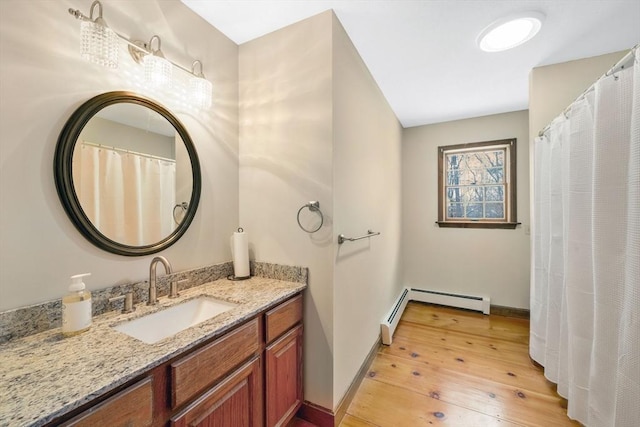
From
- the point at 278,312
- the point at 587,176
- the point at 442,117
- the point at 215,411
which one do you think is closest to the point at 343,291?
the point at 278,312

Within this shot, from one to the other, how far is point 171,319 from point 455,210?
329cm

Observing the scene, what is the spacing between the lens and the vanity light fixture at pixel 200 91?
1.43 metres

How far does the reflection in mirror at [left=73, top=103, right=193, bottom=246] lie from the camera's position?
1070 millimetres

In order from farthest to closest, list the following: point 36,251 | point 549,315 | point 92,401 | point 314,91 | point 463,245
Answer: point 463,245 < point 549,315 < point 314,91 < point 36,251 < point 92,401

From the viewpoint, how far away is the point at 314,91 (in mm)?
1497

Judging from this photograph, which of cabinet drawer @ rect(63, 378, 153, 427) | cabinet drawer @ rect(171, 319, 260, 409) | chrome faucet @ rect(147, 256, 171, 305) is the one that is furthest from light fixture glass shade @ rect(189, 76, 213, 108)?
cabinet drawer @ rect(63, 378, 153, 427)

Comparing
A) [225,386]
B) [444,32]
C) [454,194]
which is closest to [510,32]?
[444,32]

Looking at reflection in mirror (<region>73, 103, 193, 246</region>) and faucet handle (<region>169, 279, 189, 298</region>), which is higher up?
reflection in mirror (<region>73, 103, 193, 246</region>)

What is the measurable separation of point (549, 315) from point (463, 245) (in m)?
1.47

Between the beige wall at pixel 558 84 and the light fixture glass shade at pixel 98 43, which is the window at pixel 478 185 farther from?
the light fixture glass shade at pixel 98 43

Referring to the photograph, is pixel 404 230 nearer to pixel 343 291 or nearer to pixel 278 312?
pixel 343 291

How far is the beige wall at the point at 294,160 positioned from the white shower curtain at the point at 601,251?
49.3 inches

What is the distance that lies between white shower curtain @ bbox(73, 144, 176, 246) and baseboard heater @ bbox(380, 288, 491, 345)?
2093mm

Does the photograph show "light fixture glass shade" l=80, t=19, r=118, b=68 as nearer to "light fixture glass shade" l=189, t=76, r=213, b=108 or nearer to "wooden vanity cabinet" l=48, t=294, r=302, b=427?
"light fixture glass shade" l=189, t=76, r=213, b=108
